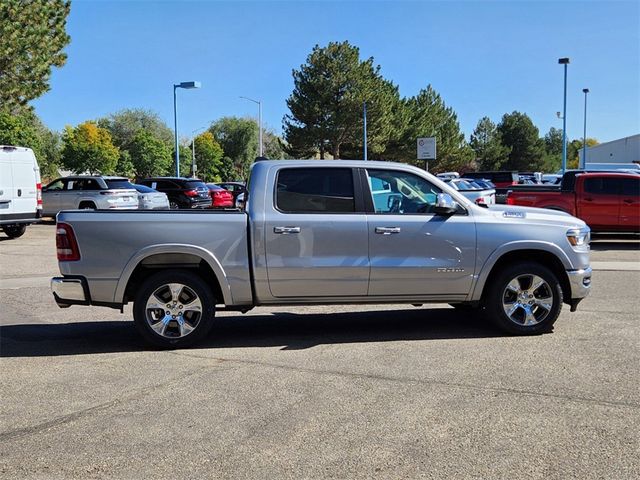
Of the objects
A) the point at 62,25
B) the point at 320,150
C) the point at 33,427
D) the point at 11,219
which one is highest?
the point at 62,25

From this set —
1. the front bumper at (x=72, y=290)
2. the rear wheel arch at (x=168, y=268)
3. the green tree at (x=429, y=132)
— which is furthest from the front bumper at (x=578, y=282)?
the green tree at (x=429, y=132)

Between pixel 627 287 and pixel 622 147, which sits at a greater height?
pixel 622 147

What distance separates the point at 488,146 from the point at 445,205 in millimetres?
78293

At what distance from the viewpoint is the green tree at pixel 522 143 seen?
83.1 meters

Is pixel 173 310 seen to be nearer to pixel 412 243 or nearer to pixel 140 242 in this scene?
pixel 140 242

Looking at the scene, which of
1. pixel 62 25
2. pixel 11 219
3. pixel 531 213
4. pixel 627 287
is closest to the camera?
pixel 531 213

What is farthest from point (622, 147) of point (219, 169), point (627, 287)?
point (627, 287)

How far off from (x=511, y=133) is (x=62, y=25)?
69.3 meters

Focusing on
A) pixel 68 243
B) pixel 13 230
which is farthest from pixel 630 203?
pixel 13 230

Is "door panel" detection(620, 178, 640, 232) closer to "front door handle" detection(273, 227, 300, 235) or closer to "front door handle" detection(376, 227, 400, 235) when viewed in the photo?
"front door handle" detection(376, 227, 400, 235)

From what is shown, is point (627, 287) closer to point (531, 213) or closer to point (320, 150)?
point (531, 213)

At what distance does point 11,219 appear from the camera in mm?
15750

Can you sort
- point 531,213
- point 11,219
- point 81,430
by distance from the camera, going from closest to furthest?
point 81,430 → point 531,213 → point 11,219

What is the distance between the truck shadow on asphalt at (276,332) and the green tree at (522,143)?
3148 inches
